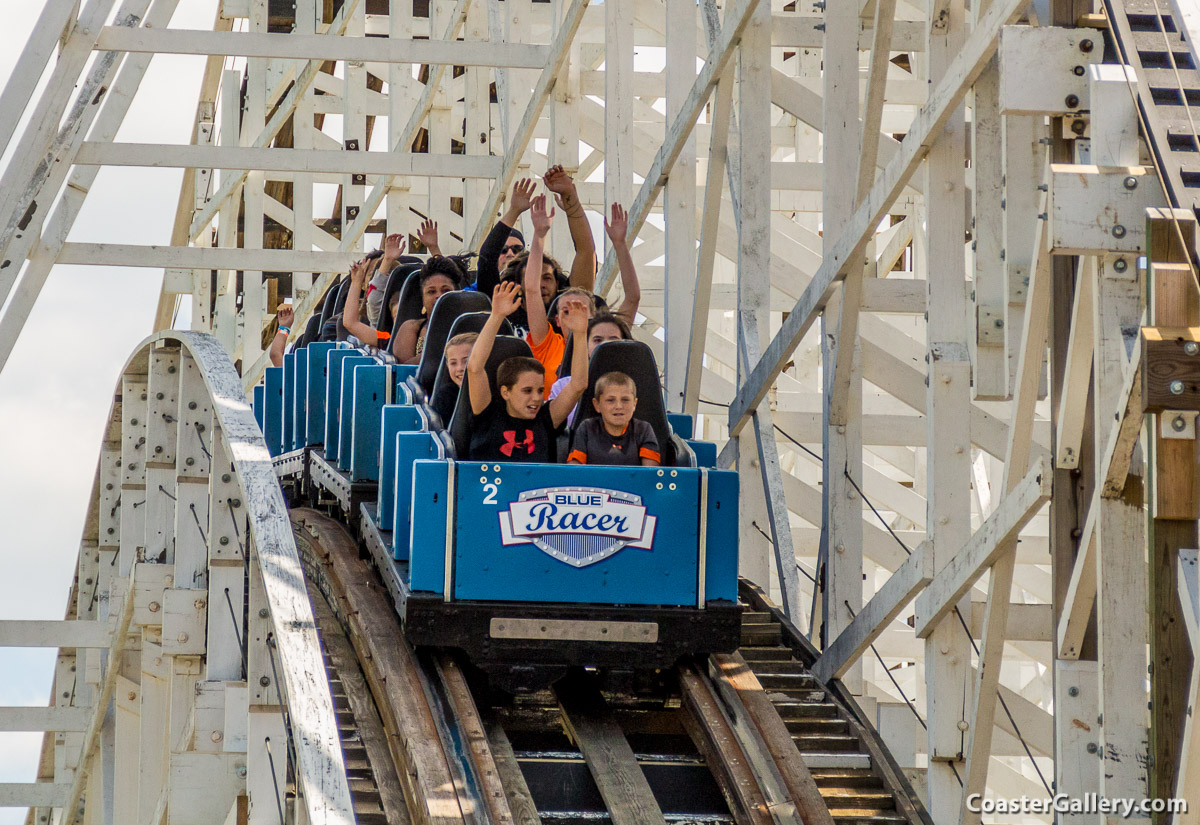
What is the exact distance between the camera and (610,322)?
712cm

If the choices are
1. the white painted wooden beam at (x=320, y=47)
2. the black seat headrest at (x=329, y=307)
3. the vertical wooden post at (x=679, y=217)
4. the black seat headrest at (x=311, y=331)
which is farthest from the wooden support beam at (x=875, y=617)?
the white painted wooden beam at (x=320, y=47)

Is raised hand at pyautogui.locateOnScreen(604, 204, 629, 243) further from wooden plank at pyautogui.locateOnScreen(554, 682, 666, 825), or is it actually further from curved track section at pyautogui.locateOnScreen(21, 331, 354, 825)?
wooden plank at pyautogui.locateOnScreen(554, 682, 666, 825)

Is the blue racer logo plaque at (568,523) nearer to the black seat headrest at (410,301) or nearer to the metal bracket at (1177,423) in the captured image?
the metal bracket at (1177,423)

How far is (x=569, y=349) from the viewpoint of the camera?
6883 mm

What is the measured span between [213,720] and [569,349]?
233 cm

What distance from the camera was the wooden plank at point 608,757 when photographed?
5219 millimetres

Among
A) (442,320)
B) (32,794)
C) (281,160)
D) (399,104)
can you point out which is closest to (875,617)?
(442,320)

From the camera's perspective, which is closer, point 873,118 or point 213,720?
point 213,720

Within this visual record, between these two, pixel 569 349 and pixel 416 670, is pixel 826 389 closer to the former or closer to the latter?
pixel 569 349

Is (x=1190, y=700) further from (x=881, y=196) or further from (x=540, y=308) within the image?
(x=540, y=308)

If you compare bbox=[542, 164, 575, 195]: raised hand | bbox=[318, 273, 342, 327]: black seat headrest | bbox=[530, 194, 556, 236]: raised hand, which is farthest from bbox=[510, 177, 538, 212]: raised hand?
bbox=[318, 273, 342, 327]: black seat headrest

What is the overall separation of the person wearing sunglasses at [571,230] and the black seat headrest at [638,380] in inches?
56.2

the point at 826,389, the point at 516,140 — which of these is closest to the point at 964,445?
the point at 826,389

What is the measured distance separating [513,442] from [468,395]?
9.4 inches
